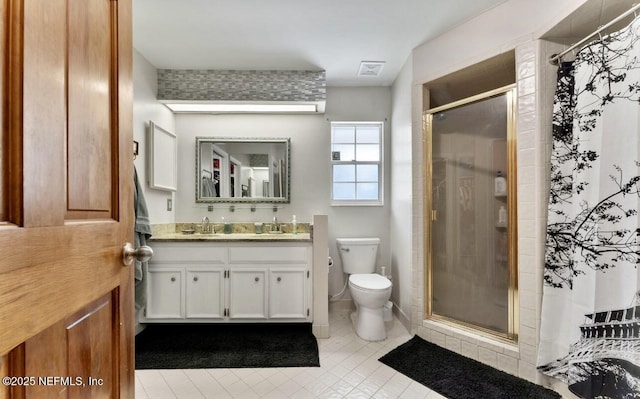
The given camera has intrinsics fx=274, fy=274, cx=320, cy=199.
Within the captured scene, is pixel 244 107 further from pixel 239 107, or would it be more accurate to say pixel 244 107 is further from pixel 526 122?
pixel 526 122

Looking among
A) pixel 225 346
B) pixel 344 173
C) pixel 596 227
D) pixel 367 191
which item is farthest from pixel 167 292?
pixel 596 227

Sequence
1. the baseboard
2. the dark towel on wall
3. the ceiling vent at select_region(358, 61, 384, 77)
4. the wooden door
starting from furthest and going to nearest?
1. the ceiling vent at select_region(358, 61, 384, 77)
2. the baseboard
3. the dark towel on wall
4. the wooden door

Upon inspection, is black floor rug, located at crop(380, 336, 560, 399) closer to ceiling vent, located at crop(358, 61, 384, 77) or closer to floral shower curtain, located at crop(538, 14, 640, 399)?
floral shower curtain, located at crop(538, 14, 640, 399)

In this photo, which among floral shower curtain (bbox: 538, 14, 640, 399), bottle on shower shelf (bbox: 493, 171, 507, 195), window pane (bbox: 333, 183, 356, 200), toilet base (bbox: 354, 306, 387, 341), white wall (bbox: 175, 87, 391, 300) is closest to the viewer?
floral shower curtain (bbox: 538, 14, 640, 399)

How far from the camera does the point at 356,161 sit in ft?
9.78

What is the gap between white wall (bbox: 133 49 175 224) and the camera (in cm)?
223

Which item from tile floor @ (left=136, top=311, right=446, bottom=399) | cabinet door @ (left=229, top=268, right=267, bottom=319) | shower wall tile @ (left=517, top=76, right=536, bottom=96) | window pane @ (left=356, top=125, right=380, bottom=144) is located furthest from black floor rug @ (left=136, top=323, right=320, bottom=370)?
shower wall tile @ (left=517, top=76, right=536, bottom=96)

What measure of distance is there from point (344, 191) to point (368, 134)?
68cm

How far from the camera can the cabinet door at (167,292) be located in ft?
7.37

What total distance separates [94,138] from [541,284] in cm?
222

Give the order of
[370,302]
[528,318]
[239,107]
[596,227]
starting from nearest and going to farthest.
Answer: [596,227] < [528,318] < [370,302] < [239,107]

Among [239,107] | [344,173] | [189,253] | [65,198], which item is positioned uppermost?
[239,107]

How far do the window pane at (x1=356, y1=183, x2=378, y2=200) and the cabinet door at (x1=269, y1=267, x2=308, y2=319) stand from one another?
109 centimetres

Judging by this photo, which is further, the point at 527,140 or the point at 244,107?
the point at 244,107
